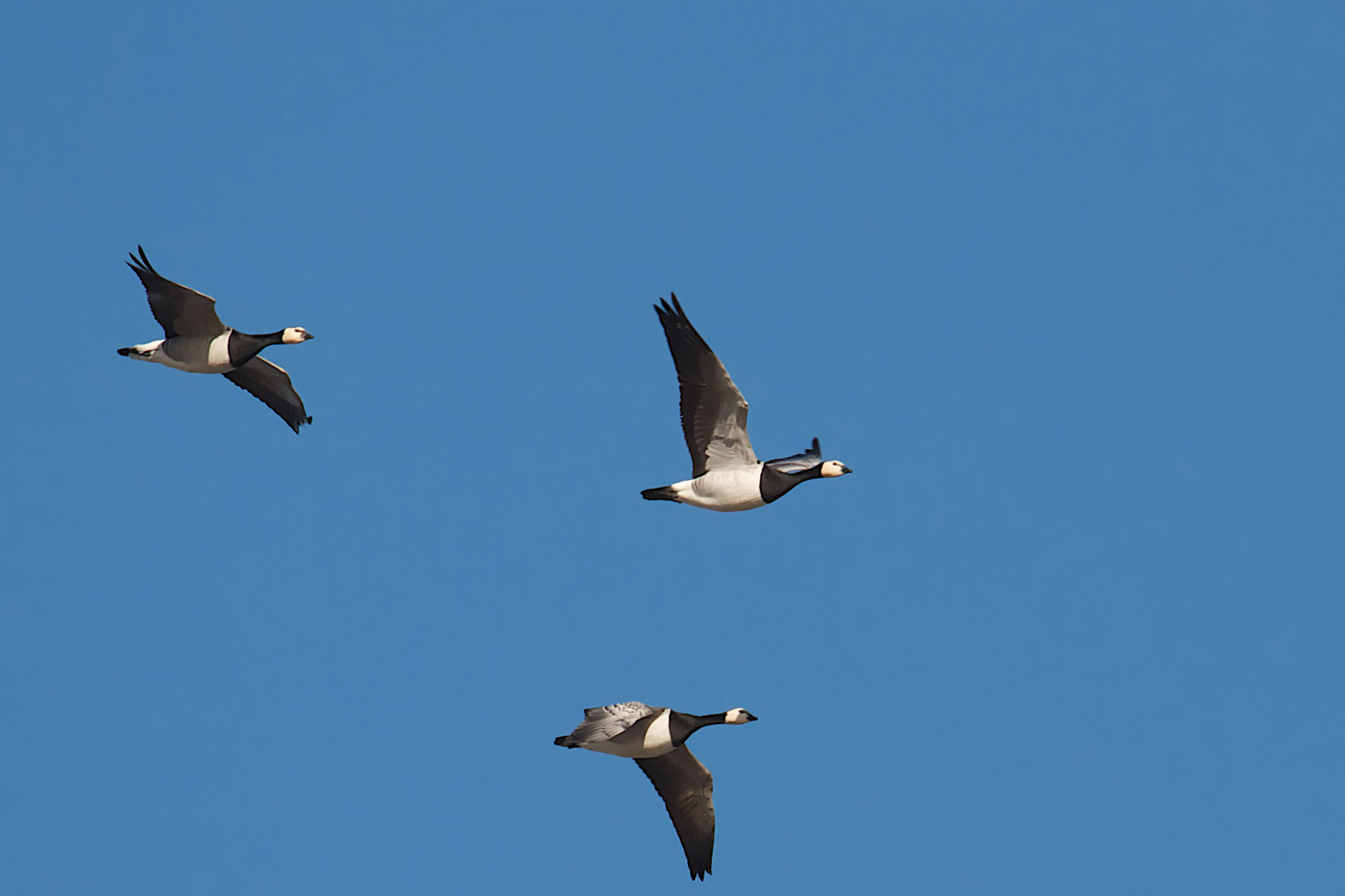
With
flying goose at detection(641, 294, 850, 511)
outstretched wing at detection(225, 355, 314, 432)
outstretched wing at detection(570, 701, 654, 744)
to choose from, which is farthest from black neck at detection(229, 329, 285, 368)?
outstretched wing at detection(570, 701, 654, 744)

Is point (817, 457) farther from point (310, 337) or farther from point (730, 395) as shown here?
point (310, 337)

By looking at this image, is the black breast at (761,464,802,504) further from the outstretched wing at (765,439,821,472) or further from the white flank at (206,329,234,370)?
the white flank at (206,329,234,370)

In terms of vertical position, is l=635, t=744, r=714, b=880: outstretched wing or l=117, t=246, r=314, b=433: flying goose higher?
l=117, t=246, r=314, b=433: flying goose

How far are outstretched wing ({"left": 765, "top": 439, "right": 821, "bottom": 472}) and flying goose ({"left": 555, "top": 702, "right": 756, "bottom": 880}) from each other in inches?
139

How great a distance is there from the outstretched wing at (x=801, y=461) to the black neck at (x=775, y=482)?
0.18 metres

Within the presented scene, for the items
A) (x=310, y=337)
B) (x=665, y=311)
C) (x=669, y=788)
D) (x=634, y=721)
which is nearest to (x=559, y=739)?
(x=634, y=721)

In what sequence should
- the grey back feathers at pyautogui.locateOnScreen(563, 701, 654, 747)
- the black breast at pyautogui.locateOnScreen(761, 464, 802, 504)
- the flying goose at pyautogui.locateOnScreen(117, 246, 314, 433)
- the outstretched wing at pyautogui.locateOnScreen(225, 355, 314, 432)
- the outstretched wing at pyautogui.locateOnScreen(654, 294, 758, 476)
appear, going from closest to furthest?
the grey back feathers at pyautogui.locateOnScreen(563, 701, 654, 747) → the outstretched wing at pyautogui.locateOnScreen(654, 294, 758, 476) → the black breast at pyautogui.locateOnScreen(761, 464, 802, 504) → the flying goose at pyautogui.locateOnScreen(117, 246, 314, 433) → the outstretched wing at pyautogui.locateOnScreen(225, 355, 314, 432)

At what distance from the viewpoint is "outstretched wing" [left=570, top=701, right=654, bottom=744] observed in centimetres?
2011

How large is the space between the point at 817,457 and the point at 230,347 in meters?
9.12

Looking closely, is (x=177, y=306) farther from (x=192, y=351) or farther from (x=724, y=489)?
(x=724, y=489)

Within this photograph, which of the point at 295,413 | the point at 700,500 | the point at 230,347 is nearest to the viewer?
the point at 700,500

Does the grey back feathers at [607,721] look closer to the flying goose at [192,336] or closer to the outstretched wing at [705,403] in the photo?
the outstretched wing at [705,403]

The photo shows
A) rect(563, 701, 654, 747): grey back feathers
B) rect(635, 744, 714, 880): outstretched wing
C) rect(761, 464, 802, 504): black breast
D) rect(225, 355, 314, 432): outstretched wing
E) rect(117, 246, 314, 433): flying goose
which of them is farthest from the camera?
rect(225, 355, 314, 432): outstretched wing

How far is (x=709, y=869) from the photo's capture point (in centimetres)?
2188
